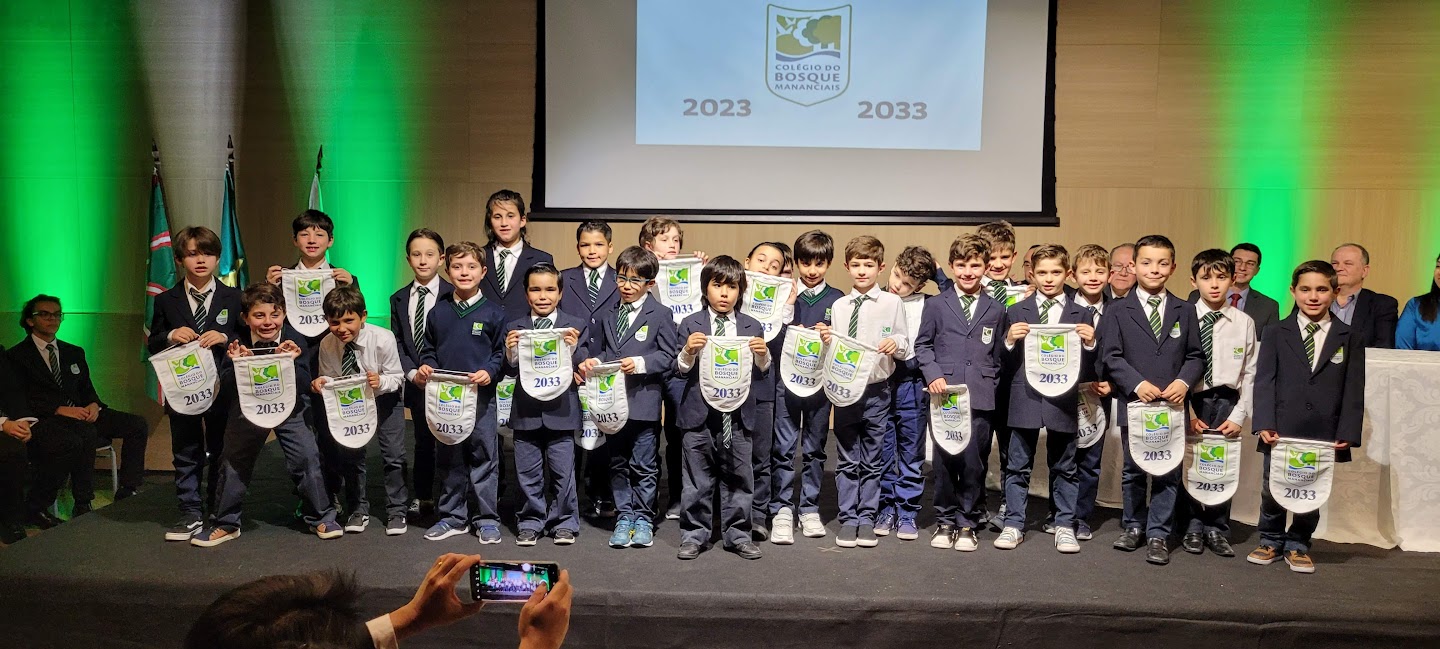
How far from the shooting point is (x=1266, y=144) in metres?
6.80

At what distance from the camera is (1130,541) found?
4.12m

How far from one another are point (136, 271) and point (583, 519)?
15.6 ft

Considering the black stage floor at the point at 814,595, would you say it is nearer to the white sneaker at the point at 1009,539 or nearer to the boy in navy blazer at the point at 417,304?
the white sneaker at the point at 1009,539

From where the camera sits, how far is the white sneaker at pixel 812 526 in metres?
4.25

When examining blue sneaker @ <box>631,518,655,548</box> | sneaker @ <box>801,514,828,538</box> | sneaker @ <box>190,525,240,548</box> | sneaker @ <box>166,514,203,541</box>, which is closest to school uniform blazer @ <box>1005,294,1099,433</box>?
sneaker @ <box>801,514,828,538</box>

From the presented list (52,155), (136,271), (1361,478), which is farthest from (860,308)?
(52,155)

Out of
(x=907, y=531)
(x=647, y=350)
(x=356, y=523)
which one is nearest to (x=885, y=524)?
(x=907, y=531)

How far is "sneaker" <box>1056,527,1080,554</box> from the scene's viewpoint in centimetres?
407

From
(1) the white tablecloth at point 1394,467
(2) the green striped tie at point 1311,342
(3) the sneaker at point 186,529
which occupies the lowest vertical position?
(3) the sneaker at point 186,529

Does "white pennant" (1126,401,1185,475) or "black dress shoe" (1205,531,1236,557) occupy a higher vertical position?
"white pennant" (1126,401,1185,475)

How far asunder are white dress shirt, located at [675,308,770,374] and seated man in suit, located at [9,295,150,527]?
117 inches

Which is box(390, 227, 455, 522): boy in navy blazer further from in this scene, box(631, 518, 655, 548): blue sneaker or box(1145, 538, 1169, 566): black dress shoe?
box(1145, 538, 1169, 566): black dress shoe

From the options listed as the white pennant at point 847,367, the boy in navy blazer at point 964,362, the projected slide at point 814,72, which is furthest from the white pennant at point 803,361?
the projected slide at point 814,72

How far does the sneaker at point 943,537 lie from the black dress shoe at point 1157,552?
2.55ft
